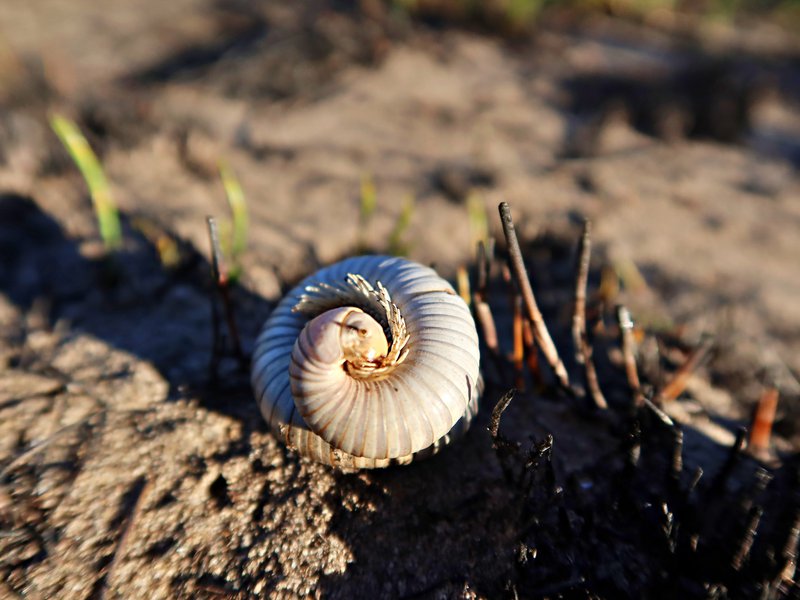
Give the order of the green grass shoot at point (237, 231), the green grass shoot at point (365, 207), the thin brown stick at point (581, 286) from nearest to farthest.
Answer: the thin brown stick at point (581, 286), the green grass shoot at point (237, 231), the green grass shoot at point (365, 207)

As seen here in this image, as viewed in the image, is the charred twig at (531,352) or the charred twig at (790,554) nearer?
the charred twig at (790,554)

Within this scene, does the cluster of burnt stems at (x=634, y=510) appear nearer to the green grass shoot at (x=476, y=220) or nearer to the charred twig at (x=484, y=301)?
the charred twig at (x=484, y=301)

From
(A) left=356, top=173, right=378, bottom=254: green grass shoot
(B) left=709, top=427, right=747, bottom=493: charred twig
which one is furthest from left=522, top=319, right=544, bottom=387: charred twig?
(A) left=356, top=173, right=378, bottom=254: green grass shoot

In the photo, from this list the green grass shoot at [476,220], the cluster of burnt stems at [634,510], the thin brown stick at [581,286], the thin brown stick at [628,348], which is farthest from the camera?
the green grass shoot at [476,220]

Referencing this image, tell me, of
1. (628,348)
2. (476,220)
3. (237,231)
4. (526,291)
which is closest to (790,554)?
(628,348)

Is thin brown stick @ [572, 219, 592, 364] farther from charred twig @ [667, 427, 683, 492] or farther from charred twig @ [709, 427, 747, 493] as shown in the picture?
charred twig @ [709, 427, 747, 493]

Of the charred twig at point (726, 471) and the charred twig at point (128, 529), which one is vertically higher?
the charred twig at point (128, 529)

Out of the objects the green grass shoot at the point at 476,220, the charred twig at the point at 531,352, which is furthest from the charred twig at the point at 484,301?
the green grass shoot at the point at 476,220
